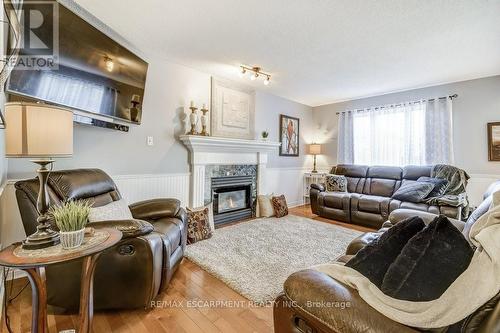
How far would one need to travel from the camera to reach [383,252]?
0.98 meters

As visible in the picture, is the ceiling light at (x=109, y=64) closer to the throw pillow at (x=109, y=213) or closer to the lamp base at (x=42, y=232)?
the throw pillow at (x=109, y=213)

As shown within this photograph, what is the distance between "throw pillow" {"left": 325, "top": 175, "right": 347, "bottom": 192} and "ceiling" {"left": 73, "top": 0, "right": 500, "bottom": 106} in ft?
5.93

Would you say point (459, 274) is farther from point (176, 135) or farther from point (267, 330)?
point (176, 135)

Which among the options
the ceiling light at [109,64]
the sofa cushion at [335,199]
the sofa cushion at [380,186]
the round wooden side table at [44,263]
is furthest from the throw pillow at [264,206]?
the round wooden side table at [44,263]

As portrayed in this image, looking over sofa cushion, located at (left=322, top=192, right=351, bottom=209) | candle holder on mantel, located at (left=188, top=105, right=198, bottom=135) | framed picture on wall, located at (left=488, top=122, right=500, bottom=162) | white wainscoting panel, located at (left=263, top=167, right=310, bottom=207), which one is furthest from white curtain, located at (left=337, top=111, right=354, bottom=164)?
candle holder on mantel, located at (left=188, top=105, right=198, bottom=135)

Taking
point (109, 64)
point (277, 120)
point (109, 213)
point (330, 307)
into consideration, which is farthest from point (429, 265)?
point (277, 120)

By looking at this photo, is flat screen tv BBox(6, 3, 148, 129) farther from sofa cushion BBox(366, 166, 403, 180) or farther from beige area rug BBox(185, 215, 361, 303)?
sofa cushion BBox(366, 166, 403, 180)

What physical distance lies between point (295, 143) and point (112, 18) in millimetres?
4010

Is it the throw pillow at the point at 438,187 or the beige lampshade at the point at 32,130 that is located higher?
the beige lampshade at the point at 32,130

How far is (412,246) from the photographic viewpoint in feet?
2.83

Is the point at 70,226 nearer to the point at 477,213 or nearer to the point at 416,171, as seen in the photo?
the point at 477,213

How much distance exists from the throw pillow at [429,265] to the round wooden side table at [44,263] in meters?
1.28

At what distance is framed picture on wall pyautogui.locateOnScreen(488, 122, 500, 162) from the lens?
11.5ft

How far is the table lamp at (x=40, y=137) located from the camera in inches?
40.3
